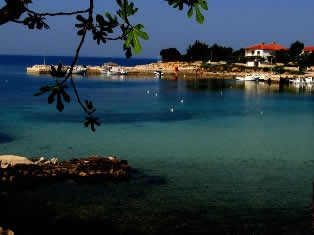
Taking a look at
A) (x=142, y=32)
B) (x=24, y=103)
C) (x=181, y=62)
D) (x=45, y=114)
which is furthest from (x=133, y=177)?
(x=181, y=62)

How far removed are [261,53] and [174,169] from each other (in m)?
112

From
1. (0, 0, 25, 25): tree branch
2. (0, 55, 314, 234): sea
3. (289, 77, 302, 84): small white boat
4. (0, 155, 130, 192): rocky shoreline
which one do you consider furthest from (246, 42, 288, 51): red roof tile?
(0, 0, 25, 25): tree branch

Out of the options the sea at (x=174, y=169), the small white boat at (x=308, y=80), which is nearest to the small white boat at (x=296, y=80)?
the small white boat at (x=308, y=80)

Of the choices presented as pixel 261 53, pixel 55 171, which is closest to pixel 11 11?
pixel 55 171

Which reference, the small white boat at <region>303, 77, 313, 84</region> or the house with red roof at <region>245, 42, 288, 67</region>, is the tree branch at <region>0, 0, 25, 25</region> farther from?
the house with red roof at <region>245, 42, 288, 67</region>

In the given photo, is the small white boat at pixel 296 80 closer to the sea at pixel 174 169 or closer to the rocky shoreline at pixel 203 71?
the rocky shoreline at pixel 203 71

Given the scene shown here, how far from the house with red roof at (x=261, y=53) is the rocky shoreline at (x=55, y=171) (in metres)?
107

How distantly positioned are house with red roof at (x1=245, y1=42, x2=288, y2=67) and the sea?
257 ft

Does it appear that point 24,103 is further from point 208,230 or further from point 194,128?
point 208,230

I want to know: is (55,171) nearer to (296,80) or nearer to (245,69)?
(296,80)

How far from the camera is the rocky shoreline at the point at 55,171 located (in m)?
15.9

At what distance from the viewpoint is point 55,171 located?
17266 millimetres

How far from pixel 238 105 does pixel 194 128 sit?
20431mm

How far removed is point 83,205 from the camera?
14242 mm
